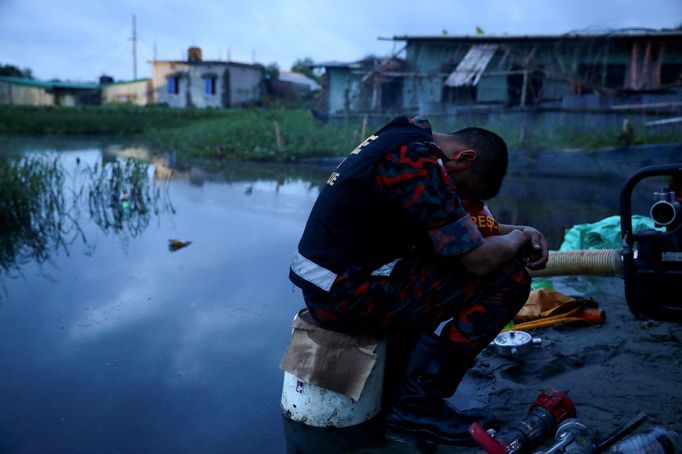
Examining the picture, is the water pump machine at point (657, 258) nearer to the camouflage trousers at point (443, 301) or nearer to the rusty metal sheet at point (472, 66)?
the camouflage trousers at point (443, 301)

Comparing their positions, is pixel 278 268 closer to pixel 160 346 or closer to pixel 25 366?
pixel 160 346

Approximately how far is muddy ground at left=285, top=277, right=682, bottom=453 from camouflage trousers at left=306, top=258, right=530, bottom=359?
0.43 metres

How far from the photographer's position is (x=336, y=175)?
234 centimetres

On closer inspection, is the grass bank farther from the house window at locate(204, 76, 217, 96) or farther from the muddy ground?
the house window at locate(204, 76, 217, 96)

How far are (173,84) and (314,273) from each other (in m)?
38.8

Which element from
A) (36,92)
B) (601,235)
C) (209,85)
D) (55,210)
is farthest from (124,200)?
(36,92)

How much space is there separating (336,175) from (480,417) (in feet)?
3.66

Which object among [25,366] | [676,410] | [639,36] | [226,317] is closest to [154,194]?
[226,317]

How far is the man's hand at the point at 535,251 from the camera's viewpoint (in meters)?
2.46

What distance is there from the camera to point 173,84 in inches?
1515

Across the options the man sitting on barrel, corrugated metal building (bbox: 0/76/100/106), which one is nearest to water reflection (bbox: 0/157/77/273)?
the man sitting on barrel

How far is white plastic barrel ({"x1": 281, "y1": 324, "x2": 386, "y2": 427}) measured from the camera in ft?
7.86

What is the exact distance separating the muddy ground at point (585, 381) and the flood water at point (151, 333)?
9.7 inches

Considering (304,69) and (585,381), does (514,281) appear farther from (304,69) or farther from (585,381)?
(304,69)
